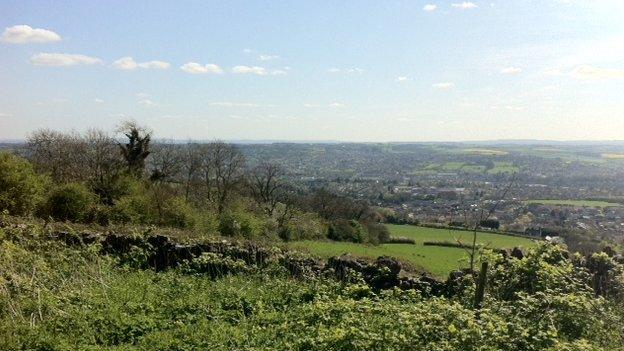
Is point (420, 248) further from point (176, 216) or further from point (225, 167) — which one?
point (225, 167)

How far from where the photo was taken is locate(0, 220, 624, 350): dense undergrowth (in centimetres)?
675

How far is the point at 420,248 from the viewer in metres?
35.3

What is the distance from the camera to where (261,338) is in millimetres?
7898

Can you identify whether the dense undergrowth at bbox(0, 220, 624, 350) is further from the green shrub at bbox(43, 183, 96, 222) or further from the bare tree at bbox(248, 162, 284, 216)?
the bare tree at bbox(248, 162, 284, 216)

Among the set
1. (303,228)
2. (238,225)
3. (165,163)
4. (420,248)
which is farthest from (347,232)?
(165,163)

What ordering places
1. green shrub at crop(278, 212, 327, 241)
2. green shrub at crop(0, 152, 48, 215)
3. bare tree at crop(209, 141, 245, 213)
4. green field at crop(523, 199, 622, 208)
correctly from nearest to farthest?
green shrub at crop(0, 152, 48, 215), green field at crop(523, 199, 622, 208), green shrub at crop(278, 212, 327, 241), bare tree at crop(209, 141, 245, 213)

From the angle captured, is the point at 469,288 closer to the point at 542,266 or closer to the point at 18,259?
the point at 542,266

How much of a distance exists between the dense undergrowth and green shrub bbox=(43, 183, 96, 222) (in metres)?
12.8

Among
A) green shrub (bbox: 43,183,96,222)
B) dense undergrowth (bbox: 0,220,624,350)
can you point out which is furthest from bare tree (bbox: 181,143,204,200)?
dense undergrowth (bbox: 0,220,624,350)

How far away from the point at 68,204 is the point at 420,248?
23.6 m

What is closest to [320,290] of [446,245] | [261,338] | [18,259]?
[261,338]

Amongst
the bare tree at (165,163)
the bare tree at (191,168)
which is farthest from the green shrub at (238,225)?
the bare tree at (191,168)

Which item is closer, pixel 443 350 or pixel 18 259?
pixel 443 350

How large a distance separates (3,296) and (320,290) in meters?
6.21
